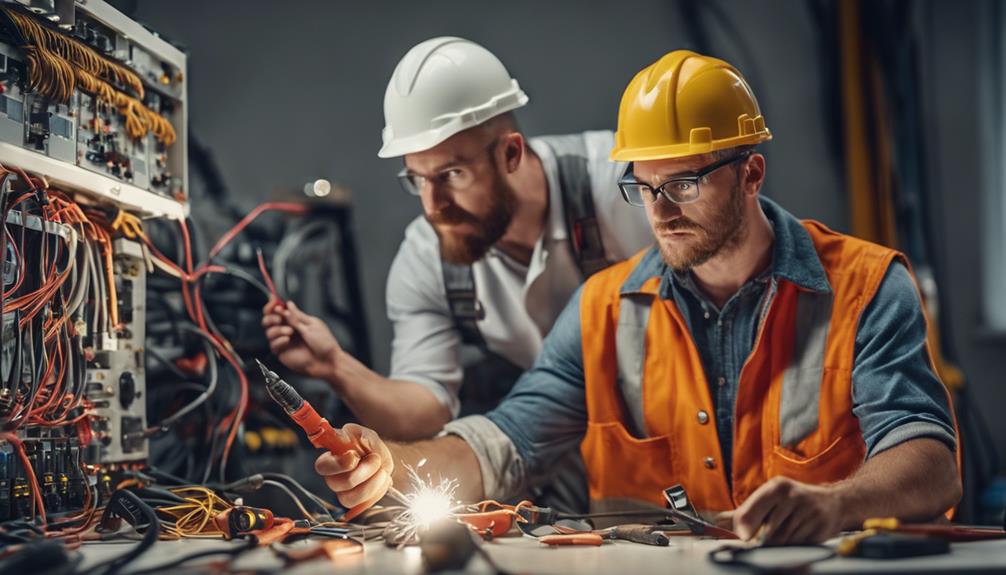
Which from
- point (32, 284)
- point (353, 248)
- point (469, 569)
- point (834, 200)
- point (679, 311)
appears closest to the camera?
point (469, 569)

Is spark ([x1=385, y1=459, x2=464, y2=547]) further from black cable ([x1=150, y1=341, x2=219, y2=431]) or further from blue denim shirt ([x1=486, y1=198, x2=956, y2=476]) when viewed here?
black cable ([x1=150, y1=341, x2=219, y2=431])

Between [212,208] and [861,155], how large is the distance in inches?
94.7

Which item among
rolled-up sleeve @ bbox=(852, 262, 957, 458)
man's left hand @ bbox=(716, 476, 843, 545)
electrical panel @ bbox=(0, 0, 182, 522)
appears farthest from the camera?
rolled-up sleeve @ bbox=(852, 262, 957, 458)

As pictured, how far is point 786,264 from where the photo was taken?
1867 mm

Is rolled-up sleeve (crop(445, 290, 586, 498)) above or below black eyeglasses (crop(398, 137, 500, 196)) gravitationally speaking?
below

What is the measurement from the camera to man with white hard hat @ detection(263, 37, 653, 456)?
2.29 metres

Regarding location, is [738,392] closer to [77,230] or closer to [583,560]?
[583,560]

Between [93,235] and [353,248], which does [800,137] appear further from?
[93,235]

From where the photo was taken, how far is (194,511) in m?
1.67

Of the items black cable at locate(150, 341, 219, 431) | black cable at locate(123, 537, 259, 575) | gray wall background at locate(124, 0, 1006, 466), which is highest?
gray wall background at locate(124, 0, 1006, 466)

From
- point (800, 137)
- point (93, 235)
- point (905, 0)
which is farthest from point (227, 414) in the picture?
point (905, 0)

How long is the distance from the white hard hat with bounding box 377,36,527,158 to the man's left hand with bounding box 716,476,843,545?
1.25 meters

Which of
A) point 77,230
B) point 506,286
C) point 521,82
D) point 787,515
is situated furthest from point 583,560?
point 521,82

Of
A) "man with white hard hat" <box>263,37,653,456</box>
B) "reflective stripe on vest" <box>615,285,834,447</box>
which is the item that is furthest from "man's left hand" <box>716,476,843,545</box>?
"man with white hard hat" <box>263,37,653,456</box>
